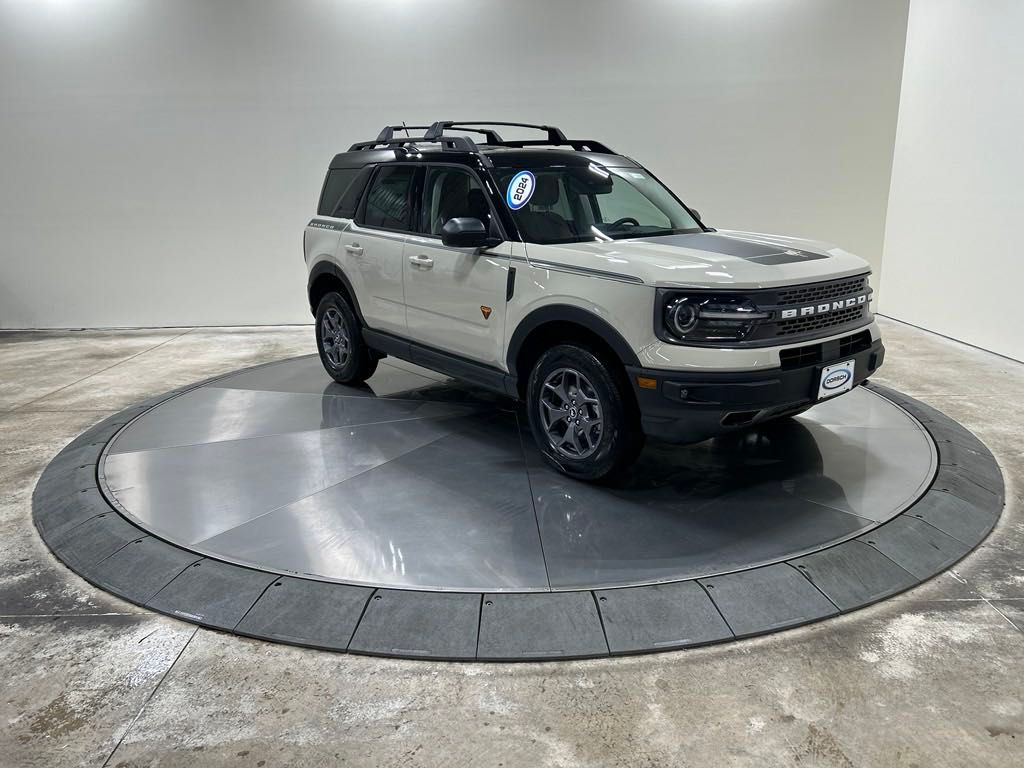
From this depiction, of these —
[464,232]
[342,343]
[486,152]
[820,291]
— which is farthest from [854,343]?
[342,343]

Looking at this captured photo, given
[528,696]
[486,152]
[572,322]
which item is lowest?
[528,696]

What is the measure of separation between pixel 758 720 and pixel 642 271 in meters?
1.93

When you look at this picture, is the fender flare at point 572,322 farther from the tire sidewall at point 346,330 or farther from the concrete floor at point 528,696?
the tire sidewall at point 346,330

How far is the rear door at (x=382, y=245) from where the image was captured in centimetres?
493

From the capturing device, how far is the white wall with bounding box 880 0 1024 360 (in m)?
6.65

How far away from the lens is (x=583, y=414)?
383cm

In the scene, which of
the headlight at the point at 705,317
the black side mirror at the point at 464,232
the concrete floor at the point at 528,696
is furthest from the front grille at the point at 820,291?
the black side mirror at the point at 464,232

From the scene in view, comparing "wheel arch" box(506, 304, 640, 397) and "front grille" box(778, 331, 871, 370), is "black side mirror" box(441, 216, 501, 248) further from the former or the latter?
"front grille" box(778, 331, 871, 370)

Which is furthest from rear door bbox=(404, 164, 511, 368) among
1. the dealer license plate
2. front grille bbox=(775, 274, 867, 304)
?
the dealer license plate

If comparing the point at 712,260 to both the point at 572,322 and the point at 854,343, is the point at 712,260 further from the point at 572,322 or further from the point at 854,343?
the point at 854,343

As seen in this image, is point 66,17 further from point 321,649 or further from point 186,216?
point 321,649

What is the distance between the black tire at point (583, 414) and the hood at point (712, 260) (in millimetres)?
487

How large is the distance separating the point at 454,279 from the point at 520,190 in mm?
652

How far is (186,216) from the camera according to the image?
8531 mm
